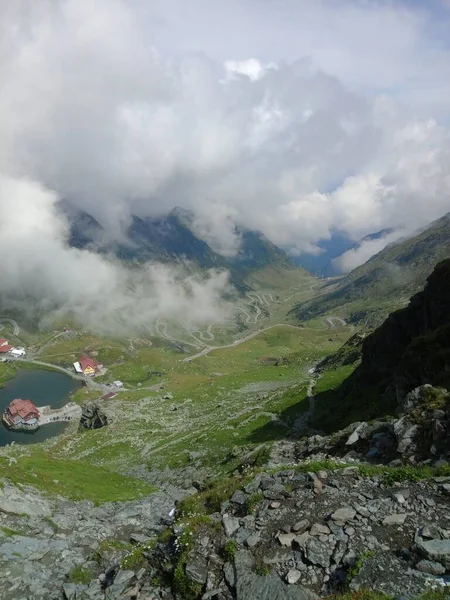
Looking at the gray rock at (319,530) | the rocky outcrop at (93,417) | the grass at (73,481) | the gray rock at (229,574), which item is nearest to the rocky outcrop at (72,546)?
the gray rock at (229,574)

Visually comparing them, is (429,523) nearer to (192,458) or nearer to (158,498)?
(158,498)

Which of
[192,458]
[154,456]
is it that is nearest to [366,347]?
[192,458]

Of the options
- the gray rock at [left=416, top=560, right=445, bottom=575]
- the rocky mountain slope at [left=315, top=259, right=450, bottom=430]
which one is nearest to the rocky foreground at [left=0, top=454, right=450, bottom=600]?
the gray rock at [left=416, top=560, right=445, bottom=575]

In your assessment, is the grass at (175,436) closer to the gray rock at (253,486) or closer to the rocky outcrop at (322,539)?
the gray rock at (253,486)

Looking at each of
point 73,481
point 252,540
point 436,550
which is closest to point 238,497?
point 252,540

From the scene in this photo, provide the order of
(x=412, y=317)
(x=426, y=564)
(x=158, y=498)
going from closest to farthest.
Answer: (x=426, y=564) → (x=158, y=498) → (x=412, y=317)

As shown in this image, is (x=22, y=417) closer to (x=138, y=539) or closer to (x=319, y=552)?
(x=138, y=539)

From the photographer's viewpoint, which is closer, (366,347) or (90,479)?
(90,479)
